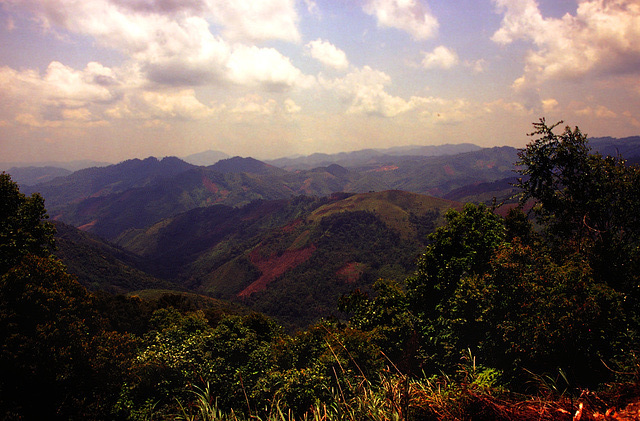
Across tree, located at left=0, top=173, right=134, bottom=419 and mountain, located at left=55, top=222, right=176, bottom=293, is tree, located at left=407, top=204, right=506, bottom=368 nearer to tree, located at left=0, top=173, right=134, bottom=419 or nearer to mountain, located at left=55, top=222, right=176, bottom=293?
tree, located at left=0, top=173, right=134, bottom=419

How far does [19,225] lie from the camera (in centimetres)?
2261

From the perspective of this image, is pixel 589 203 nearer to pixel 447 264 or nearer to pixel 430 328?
pixel 447 264

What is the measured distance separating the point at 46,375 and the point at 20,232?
1279 cm

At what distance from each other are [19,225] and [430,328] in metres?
32.2

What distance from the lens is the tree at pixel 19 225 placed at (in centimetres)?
2100

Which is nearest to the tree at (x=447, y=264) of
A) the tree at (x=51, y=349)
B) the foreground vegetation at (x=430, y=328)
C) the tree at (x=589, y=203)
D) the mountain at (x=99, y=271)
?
the foreground vegetation at (x=430, y=328)

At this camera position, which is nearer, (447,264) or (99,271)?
(447,264)

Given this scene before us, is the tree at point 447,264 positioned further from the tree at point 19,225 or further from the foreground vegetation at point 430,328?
the tree at point 19,225

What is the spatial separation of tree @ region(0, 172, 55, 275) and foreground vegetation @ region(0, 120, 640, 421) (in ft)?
0.34

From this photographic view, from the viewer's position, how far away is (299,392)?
48.3 feet

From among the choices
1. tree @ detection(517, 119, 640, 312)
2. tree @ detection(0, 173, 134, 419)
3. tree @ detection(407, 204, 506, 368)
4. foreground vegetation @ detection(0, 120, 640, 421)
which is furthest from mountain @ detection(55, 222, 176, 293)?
tree @ detection(517, 119, 640, 312)

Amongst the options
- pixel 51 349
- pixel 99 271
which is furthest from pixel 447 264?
pixel 99 271

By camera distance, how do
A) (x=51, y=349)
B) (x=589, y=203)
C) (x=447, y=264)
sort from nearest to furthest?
(x=51, y=349) < (x=589, y=203) < (x=447, y=264)

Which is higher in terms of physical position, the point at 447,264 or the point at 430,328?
the point at 447,264
